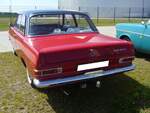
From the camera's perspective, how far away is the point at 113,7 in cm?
5744

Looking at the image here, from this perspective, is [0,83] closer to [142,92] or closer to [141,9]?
[142,92]

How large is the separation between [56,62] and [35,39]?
1129mm

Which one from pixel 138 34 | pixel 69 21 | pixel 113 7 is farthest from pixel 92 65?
pixel 113 7

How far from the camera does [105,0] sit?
5866cm

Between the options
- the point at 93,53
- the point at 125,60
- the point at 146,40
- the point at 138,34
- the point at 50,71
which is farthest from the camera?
the point at 138,34

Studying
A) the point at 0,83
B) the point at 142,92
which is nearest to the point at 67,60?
the point at 142,92

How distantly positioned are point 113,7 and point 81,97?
5329 centimetres

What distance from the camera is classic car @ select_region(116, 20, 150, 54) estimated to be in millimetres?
8349

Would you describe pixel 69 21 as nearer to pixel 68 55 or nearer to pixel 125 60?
pixel 125 60

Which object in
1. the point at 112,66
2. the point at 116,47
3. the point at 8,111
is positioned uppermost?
the point at 116,47

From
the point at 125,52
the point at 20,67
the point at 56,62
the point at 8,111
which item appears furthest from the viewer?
the point at 20,67

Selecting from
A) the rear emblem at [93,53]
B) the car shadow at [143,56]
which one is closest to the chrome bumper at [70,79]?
the rear emblem at [93,53]

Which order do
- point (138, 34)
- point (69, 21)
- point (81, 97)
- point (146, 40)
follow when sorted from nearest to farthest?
point (81, 97), point (69, 21), point (146, 40), point (138, 34)

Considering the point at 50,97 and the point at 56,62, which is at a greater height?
the point at 56,62
